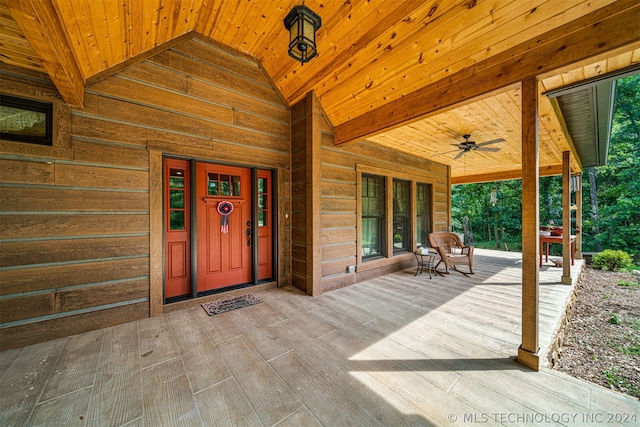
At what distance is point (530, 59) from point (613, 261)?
25.3 ft

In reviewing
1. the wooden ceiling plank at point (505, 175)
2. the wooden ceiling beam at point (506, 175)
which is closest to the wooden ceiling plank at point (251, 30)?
the wooden ceiling beam at point (506, 175)

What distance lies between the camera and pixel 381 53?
255 centimetres

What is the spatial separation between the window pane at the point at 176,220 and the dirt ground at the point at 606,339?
444 cm

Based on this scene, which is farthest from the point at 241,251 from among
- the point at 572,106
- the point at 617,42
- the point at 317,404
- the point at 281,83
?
the point at 572,106

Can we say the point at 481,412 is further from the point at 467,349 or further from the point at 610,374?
the point at 610,374

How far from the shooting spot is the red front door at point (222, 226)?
322 centimetres

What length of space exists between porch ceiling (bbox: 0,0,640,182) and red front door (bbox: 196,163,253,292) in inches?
58.9

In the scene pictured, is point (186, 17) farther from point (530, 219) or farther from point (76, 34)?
point (530, 219)

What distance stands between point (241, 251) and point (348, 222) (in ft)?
6.05

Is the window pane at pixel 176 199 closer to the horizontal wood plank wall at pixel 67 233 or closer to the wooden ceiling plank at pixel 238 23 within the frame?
the horizontal wood plank wall at pixel 67 233

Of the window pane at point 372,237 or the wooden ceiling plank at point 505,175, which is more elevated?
the wooden ceiling plank at point 505,175

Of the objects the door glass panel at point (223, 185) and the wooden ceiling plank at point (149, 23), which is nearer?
the wooden ceiling plank at point (149, 23)

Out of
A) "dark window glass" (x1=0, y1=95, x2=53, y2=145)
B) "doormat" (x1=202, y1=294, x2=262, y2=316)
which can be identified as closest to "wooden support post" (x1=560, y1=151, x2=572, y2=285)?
"doormat" (x1=202, y1=294, x2=262, y2=316)

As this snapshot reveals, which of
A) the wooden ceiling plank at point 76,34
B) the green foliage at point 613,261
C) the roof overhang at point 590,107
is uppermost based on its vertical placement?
the wooden ceiling plank at point 76,34
